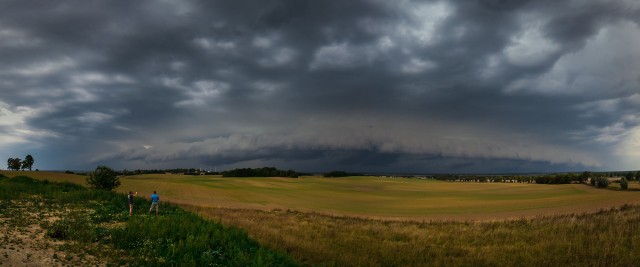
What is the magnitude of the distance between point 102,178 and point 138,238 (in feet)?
188

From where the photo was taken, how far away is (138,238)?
18984 millimetres

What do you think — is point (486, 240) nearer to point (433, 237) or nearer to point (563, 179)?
point (433, 237)

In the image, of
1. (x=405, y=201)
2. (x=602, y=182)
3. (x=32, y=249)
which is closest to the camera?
(x=32, y=249)

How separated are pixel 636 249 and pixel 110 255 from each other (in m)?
25.6

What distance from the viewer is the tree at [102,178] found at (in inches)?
2625

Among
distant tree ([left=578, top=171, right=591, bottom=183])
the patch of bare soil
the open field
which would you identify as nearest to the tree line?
the open field

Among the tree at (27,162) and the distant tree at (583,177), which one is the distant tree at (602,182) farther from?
the tree at (27,162)

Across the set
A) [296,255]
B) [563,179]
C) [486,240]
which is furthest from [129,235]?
[563,179]

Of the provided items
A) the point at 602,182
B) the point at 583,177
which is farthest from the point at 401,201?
the point at 583,177

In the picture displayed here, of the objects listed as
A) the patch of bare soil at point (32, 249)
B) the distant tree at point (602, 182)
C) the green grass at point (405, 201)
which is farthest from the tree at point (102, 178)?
the distant tree at point (602, 182)

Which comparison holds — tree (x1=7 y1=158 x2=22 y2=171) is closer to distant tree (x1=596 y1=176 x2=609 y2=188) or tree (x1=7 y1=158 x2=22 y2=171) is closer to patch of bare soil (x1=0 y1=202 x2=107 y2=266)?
patch of bare soil (x1=0 y1=202 x2=107 y2=266)

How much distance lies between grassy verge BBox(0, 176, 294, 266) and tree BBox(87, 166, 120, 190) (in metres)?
41.5

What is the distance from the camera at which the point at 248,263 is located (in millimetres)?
16047

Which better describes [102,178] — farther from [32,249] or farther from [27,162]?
[27,162]
